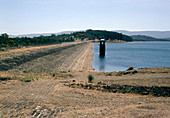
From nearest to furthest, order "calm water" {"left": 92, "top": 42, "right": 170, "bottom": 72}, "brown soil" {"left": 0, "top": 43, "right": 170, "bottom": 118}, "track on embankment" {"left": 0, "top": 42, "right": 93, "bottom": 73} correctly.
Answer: "brown soil" {"left": 0, "top": 43, "right": 170, "bottom": 118}
"track on embankment" {"left": 0, "top": 42, "right": 93, "bottom": 73}
"calm water" {"left": 92, "top": 42, "right": 170, "bottom": 72}

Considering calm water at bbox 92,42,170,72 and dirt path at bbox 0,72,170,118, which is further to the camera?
calm water at bbox 92,42,170,72

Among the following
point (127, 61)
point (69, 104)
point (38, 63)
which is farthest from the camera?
point (127, 61)

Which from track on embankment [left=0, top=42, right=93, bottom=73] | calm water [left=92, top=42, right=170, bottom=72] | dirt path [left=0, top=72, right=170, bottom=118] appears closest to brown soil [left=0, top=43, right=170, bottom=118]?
dirt path [left=0, top=72, right=170, bottom=118]

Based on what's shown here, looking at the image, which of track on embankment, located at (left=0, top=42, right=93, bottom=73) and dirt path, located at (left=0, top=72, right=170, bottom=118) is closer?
dirt path, located at (left=0, top=72, right=170, bottom=118)

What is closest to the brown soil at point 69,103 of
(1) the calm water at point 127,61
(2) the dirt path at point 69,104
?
(2) the dirt path at point 69,104

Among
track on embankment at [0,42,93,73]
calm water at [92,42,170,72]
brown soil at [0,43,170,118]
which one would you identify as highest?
brown soil at [0,43,170,118]

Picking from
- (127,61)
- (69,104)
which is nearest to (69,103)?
(69,104)

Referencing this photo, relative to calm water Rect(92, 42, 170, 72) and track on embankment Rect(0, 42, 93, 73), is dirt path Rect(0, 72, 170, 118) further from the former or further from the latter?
calm water Rect(92, 42, 170, 72)

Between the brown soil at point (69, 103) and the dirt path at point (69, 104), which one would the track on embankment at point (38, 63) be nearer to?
the brown soil at point (69, 103)

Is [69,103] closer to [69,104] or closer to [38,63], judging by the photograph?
[69,104]

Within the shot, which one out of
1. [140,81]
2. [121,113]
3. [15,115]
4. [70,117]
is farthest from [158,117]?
[140,81]

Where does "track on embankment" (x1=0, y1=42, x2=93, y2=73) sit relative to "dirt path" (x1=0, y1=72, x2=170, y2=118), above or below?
below

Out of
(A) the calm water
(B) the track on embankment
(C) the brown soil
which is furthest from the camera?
(A) the calm water

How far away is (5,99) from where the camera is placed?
12445 mm
